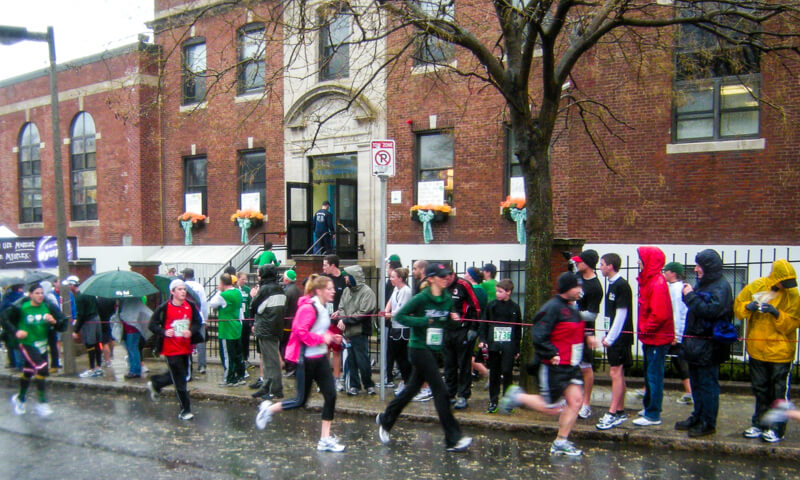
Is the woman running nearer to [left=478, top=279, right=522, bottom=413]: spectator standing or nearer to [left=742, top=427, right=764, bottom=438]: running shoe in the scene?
[left=478, top=279, right=522, bottom=413]: spectator standing

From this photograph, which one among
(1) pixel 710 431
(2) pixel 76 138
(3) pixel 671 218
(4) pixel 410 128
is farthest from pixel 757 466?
(2) pixel 76 138

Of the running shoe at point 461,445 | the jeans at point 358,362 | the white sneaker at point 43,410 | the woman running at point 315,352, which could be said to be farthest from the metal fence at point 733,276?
the white sneaker at point 43,410

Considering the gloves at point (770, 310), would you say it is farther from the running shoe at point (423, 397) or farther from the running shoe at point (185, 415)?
the running shoe at point (185, 415)

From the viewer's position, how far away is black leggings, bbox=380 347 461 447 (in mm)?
7141

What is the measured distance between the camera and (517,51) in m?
9.46

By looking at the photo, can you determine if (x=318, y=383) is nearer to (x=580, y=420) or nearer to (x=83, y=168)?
(x=580, y=420)

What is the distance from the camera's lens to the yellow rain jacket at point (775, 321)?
277 inches

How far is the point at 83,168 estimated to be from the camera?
24.8m

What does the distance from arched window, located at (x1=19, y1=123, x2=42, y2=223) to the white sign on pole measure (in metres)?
21.7

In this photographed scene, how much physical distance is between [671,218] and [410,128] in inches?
269

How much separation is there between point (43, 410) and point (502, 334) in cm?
645

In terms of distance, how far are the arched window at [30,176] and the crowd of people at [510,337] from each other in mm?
19084

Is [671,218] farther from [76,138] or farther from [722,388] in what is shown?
[76,138]

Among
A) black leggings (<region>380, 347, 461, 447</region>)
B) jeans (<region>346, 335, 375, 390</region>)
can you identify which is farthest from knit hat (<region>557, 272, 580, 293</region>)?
jeans (<region>346, 335, 375, 390</region>)
